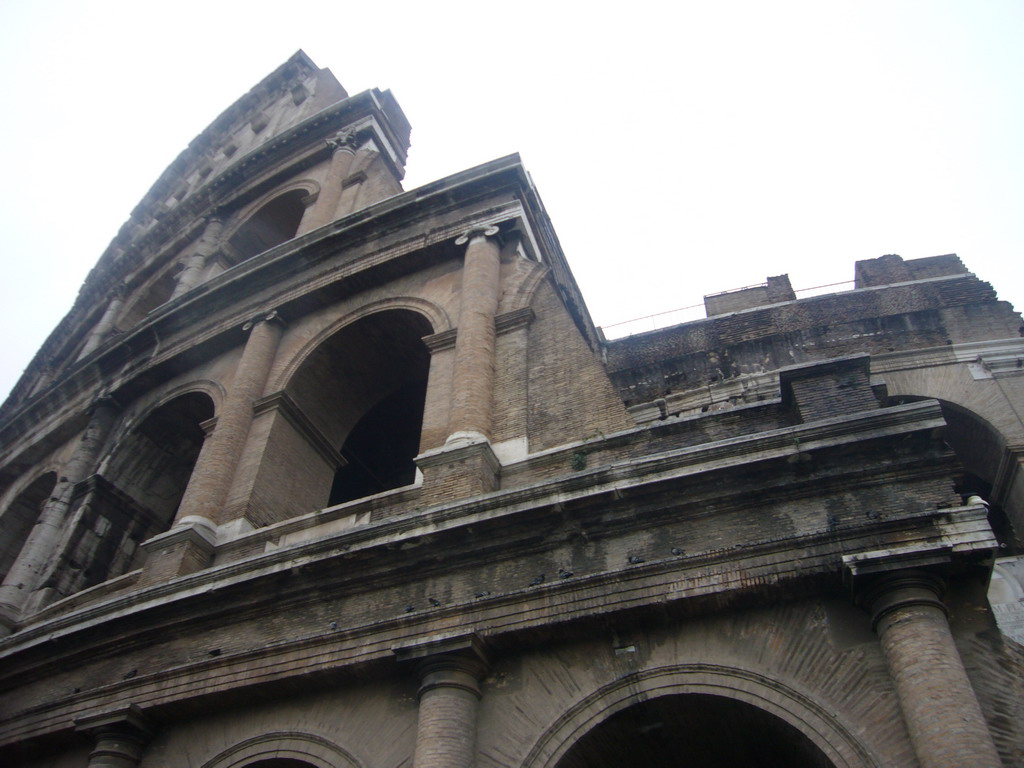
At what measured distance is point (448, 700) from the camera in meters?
6.65

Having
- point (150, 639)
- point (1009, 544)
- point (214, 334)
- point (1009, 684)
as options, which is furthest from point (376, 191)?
point (1009, 684)

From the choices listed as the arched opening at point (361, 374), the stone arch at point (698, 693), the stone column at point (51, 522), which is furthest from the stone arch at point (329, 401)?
the stone arch at point (698, 693)

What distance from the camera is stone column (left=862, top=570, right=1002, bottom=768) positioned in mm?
5062

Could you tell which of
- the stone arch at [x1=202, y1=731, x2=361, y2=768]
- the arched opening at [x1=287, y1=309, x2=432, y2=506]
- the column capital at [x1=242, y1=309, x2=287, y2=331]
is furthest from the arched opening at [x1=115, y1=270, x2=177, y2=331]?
the stone arch at [x1=202, y1=731, x2=361, y2=768]

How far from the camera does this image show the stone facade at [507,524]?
6188mm

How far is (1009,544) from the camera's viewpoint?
10.8m

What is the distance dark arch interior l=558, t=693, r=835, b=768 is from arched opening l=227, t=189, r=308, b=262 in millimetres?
14266

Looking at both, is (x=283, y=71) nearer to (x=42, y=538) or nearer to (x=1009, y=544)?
(x=42, y=538)

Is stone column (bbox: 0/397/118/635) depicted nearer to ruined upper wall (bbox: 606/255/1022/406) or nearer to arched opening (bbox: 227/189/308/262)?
arched opening (bbox: 227/189/308/262)

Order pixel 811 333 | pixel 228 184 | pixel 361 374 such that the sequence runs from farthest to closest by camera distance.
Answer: pixel 228 184, pixel 811 333, pixel 361 374

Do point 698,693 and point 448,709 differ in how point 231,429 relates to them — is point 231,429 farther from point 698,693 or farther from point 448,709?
point 698,693

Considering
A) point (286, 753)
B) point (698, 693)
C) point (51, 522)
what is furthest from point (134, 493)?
point (698, 693)

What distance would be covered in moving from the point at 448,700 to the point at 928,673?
3425 mm

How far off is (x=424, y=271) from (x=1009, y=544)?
8490 millimetres
